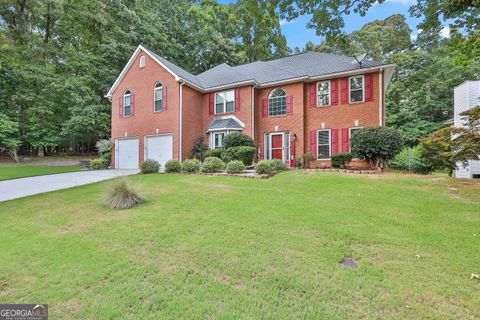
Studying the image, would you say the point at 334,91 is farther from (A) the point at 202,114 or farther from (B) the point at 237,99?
(A) the point at 202,114

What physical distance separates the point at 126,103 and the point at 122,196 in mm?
13572

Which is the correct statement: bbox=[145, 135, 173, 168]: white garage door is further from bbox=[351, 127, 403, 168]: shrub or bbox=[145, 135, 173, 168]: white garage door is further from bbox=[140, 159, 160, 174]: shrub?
bbox=[351, 127, 403, 168]: shrub

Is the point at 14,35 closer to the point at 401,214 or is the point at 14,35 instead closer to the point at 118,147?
the point at 118,147

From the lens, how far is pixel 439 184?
695 cm

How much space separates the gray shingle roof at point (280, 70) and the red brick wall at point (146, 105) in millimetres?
931

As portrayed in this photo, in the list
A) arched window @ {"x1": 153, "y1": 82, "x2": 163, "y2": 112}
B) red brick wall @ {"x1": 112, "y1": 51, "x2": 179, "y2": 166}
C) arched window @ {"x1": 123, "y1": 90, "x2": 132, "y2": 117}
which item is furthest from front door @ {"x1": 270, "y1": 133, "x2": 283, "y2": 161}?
arched window @ {"x1": 123, "y1": 90, "x2": 132, "y2": 117}

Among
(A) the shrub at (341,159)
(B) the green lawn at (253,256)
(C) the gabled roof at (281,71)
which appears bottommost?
(B) the green lawn at (253,256)

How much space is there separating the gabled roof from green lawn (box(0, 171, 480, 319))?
9516 millimetres

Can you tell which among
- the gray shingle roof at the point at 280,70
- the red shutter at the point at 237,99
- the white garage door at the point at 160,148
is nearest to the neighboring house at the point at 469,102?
the gray shingle roof at the point at 280,70

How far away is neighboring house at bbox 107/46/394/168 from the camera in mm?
13562

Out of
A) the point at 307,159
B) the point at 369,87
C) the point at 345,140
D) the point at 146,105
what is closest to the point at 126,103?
the point at 146,105

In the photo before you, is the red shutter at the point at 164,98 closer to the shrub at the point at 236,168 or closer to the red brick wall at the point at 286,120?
the red brick wall at the point at 286,120

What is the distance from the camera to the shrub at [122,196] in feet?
19.7

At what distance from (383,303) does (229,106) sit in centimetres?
1484
